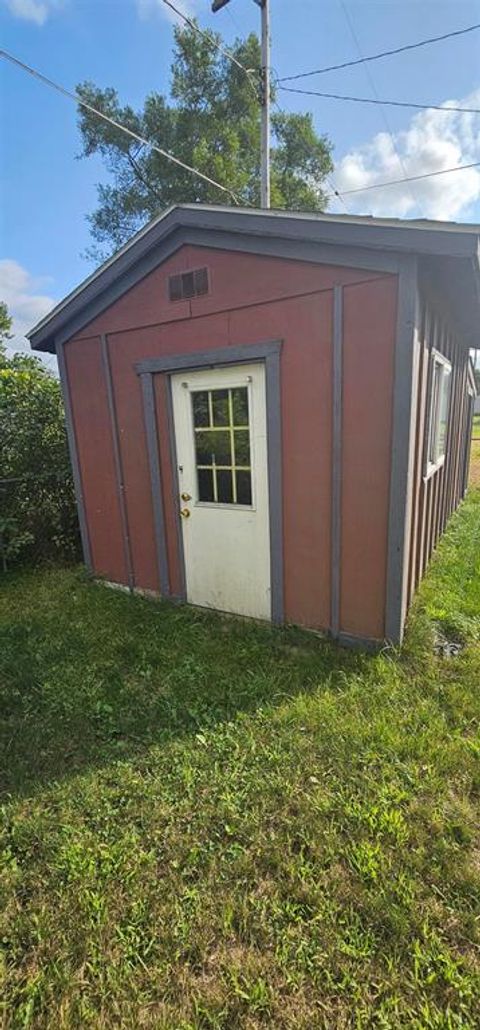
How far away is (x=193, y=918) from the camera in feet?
4.99

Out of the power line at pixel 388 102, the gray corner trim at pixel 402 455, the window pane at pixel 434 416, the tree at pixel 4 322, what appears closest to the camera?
the gray corner trim at pixel 402 455

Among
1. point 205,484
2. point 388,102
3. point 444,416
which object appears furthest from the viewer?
point 388,102

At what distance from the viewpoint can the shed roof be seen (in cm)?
240

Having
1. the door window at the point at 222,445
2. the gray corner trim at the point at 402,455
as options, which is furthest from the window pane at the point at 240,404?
the gray corner trim at the point at 402,455

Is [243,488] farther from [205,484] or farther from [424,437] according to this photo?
[424,437]

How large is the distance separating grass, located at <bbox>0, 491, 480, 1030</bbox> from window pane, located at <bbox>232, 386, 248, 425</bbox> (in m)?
1.69

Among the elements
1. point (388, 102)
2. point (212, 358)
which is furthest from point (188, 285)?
point (388, 102)

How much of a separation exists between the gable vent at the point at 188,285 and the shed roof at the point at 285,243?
190 millimetres

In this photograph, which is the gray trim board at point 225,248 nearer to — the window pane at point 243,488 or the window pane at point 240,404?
the window pane at point 240,404

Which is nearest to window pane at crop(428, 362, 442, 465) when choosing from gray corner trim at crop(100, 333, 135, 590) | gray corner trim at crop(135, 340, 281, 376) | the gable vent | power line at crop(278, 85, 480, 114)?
gray corner trim at crop(135, 340, 281, 376)

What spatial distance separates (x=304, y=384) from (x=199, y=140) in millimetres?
15858

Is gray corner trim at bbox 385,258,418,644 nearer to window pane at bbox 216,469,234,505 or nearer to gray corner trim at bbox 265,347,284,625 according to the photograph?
gray corner trim at bbox 265,347,284,625

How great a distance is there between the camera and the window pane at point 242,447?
3.35 metres

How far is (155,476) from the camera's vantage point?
3922 millimetres
